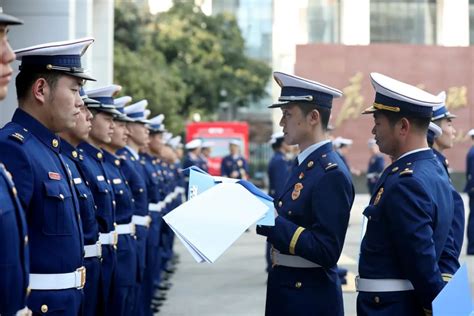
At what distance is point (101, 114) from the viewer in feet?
23.6

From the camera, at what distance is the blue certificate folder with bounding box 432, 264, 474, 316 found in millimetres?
4188

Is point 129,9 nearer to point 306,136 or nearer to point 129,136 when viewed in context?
point 129,136

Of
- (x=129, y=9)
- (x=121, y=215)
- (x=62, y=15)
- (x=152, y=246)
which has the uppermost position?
(x=129, y=9)

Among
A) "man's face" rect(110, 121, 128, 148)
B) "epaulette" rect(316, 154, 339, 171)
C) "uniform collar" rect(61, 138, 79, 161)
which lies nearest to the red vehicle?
"man's face" rect(110, 121, 128, 148)

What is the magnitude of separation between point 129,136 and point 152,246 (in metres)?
1.46

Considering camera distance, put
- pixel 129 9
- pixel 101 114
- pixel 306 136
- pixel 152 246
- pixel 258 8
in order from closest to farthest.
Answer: pixel 306 136 → pixel 101 114 → pixel 152 246 → pixel 129 9 → pixel 258 8

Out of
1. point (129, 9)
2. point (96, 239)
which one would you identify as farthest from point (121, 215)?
point (129, 9)

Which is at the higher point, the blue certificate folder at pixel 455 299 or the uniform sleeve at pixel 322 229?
the uniform sleeve at pixel 322 229

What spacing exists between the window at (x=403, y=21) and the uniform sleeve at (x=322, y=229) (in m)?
46.5

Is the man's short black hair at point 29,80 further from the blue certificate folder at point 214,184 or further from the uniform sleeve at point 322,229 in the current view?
the uniform sleeve at point 322,229

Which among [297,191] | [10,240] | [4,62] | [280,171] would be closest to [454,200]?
[297,191]

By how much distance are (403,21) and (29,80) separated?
48.7 meters

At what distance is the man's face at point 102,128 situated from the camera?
712 cm

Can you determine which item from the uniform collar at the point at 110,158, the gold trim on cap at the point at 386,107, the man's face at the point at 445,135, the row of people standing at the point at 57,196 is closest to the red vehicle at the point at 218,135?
the uniform collar at the point at 110,158
